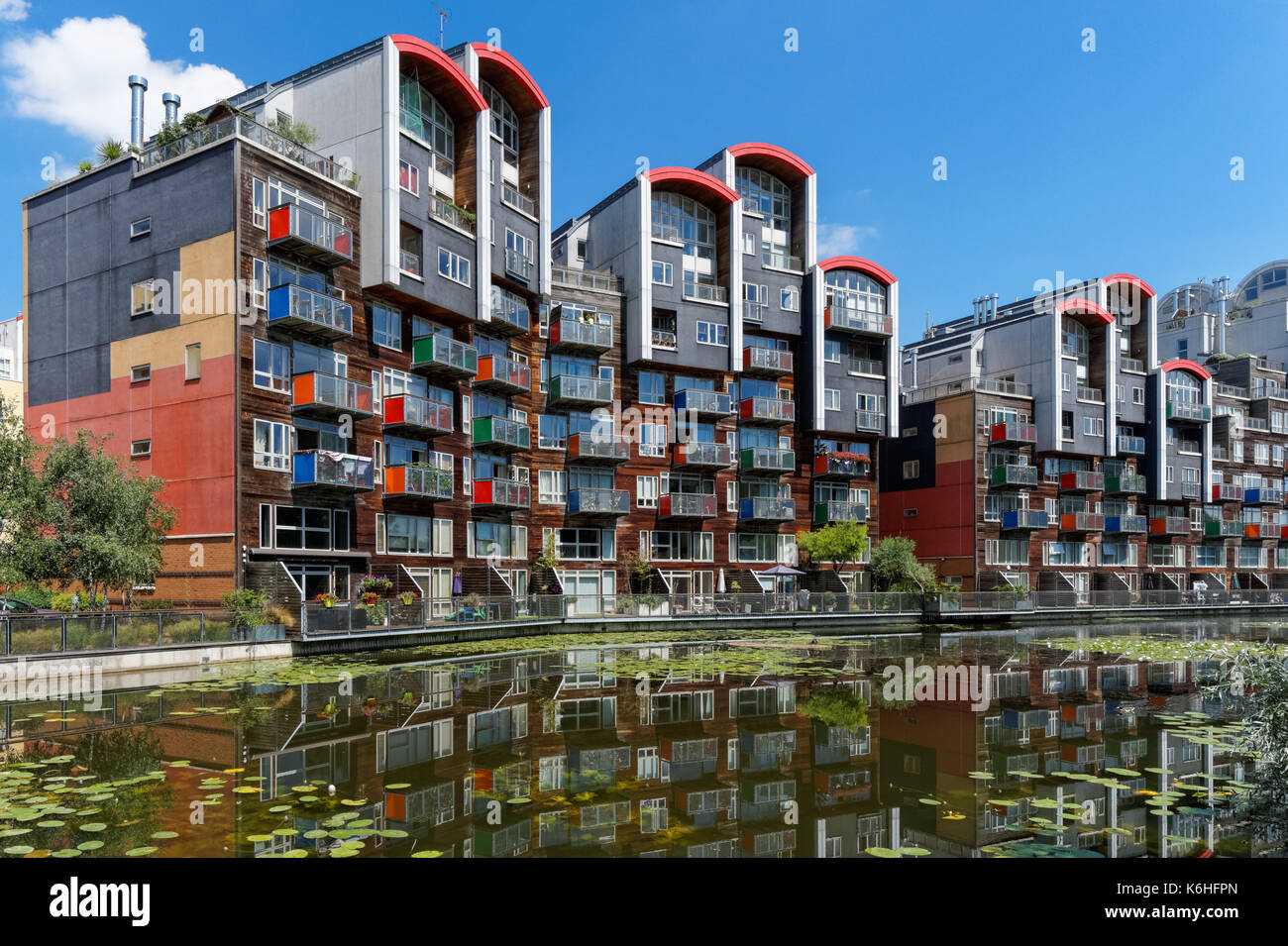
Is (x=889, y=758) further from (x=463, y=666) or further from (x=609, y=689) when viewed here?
(x=463, y=666)

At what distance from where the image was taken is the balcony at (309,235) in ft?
111

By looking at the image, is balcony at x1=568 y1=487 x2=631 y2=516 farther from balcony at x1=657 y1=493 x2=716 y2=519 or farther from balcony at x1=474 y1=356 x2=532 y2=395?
balcony at x1=474 y1=356 x2=532 y2=395

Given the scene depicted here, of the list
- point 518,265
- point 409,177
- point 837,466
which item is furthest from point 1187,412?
point 409,177

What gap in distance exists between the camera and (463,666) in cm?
2703

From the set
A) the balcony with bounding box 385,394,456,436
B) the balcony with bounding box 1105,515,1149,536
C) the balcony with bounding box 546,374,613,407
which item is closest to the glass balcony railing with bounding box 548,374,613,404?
the balcony with bounding box 546,374,613,407

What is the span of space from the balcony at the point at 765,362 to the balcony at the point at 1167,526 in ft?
120

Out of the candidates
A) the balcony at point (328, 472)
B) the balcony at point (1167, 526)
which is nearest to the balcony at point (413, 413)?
the balcony at point (328, 472)

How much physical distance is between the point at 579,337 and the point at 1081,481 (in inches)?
1624

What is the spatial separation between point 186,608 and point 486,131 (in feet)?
86.2

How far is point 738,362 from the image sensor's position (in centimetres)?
5325

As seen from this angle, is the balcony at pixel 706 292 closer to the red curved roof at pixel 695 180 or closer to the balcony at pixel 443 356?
the red curved roof at pixel 695 180
